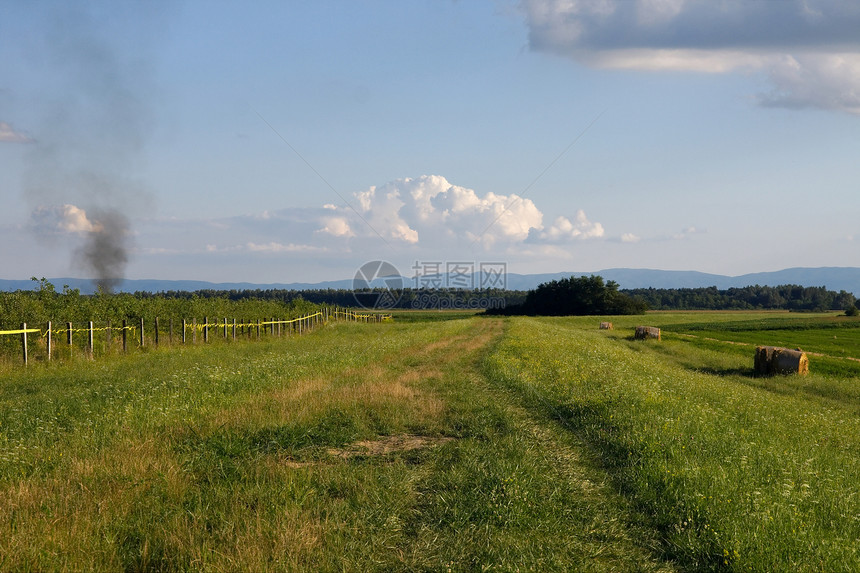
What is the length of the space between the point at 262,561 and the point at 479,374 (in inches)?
566

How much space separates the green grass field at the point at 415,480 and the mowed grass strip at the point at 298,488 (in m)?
0.03

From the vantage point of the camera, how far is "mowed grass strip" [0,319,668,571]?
219 inches

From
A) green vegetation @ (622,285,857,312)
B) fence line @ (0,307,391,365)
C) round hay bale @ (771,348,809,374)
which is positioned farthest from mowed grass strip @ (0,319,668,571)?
green vegetation @ (622,285,857,312)

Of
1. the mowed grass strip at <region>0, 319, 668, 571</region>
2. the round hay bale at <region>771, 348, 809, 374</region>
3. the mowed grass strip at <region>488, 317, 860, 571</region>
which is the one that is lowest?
the round hay bale at <region>771, 348, 809, 374</region>

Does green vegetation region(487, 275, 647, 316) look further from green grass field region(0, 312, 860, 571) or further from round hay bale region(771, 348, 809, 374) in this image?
green grass field region(0, 312, 860, 571)

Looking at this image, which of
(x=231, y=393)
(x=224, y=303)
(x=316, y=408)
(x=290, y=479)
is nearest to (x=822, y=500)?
(x=290, y=479)

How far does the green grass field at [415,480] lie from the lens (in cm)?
568

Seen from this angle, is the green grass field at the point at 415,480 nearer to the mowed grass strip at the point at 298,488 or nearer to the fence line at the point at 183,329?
the mowed grass strip at the point at 298,488

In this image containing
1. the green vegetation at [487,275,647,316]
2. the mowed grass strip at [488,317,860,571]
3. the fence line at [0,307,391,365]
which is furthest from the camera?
the green vegetation at [487,275,647,316]

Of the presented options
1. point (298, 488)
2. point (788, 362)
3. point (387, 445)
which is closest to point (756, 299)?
point (788, 362)

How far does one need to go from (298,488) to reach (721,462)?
A: 20.7ft

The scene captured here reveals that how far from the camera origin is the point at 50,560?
210 inches

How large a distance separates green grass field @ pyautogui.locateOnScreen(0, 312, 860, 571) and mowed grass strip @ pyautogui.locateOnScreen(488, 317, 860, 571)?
0.04 meters

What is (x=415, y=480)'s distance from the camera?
25.4ft
